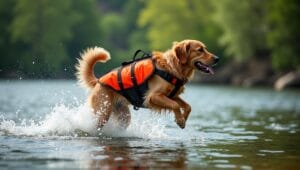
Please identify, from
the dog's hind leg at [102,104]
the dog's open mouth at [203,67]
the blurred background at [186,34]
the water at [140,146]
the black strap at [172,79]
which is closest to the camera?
the water at [140,146]

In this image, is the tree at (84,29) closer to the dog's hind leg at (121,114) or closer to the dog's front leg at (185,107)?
the dog's hind leg at (121,114)

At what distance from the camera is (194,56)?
12.1 meters

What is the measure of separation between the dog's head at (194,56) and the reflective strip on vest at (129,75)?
527 millimetres

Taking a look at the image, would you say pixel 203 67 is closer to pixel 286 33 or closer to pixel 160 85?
pixel 160 85

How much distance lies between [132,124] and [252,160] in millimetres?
3602

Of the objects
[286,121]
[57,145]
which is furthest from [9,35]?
[57,145]

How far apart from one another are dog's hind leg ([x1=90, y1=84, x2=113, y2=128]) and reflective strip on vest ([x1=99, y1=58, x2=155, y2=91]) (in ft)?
0.55

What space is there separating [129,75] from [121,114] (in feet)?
2.50

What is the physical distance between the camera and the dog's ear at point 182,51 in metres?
12.1

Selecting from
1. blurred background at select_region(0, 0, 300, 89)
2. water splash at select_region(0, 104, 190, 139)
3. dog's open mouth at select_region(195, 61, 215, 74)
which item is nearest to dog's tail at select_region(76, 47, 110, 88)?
water splash at select_region(0, 104, 190, 139)

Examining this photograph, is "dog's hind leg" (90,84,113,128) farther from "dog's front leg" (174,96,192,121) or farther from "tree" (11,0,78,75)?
"tree" (11,0,78,75)

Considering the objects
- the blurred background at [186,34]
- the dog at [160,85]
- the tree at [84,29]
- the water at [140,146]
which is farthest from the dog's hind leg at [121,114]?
the tree at [84,29]

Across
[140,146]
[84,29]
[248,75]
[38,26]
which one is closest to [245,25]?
[248,75]

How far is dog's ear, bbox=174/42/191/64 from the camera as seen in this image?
39.7 feet
